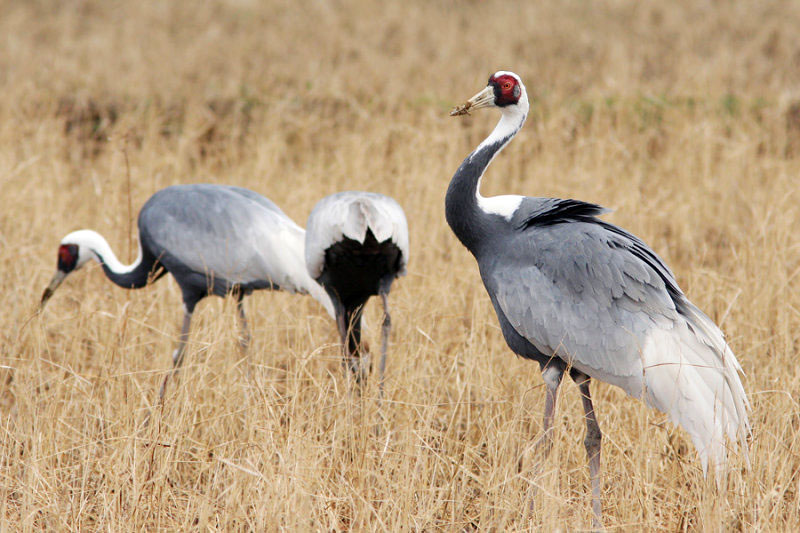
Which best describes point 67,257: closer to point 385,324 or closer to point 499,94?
point 385,324

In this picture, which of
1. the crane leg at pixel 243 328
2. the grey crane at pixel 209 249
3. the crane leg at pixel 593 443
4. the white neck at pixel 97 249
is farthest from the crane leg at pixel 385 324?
the white neck at pixel 97 249

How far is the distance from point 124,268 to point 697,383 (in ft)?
11.3

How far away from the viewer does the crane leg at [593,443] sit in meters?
3.34

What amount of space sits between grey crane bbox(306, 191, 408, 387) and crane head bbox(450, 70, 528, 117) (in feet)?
2.52

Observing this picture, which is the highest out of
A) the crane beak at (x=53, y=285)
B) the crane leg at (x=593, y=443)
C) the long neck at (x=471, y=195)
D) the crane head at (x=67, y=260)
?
the long neck at (x=471, y=195)

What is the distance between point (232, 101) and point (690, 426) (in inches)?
281

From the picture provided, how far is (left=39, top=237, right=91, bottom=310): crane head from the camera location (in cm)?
537

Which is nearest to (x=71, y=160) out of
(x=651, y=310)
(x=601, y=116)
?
(x=601, y=116)

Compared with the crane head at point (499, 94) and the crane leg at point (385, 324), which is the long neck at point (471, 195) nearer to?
the crane head at point (499, 94)

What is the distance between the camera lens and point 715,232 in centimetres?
650

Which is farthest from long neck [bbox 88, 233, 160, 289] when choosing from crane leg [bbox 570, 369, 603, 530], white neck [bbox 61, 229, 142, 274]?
crane leg [bbox 570, 369, 603, 530]

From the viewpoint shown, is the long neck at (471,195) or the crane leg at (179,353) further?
the crane leg at (179,353)

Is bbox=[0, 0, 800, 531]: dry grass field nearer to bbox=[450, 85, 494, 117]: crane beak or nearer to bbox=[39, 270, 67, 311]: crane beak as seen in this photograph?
bbox=[39, 270, 67, 311]: crane beak

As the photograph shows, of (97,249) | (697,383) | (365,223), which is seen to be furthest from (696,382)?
(97,249)
